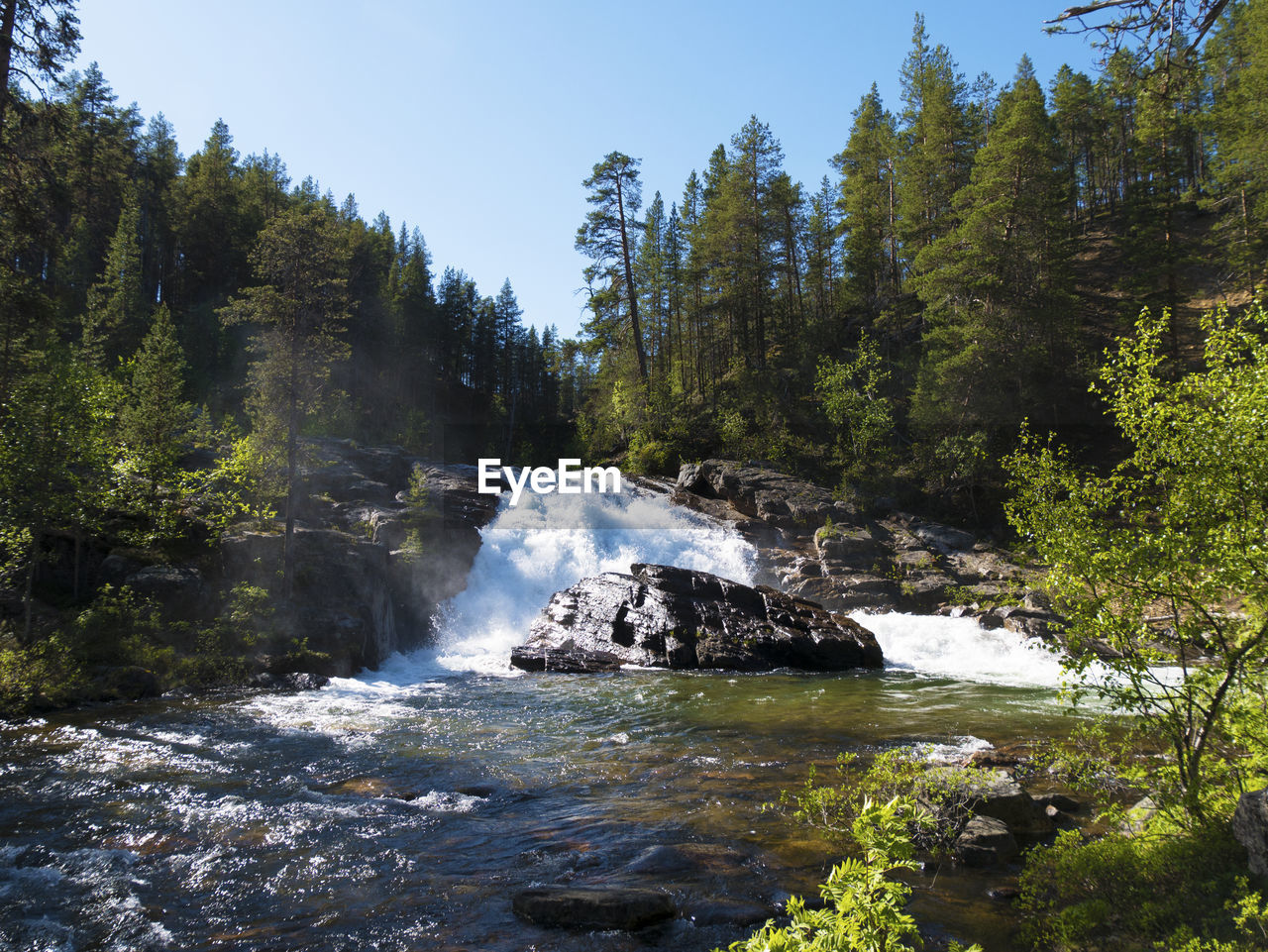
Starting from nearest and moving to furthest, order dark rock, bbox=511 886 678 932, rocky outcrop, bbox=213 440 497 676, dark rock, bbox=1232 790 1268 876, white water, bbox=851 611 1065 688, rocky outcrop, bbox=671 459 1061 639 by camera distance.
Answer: dark rock, bbox=1232 790 1268 876 → dark rock, bbox=511 886 678 932 → white water, bbox=851 611 1065 688 → rocky outcrop, bbox=213 440 497 676 → rocky outcrop, bbox=671 459 1061 639

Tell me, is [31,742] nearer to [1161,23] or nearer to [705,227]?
[1161,23]

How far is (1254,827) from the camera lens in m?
4.57

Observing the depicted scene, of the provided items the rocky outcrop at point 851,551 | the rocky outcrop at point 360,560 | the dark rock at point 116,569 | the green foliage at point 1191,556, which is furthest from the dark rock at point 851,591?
the dark rock at point 116,569

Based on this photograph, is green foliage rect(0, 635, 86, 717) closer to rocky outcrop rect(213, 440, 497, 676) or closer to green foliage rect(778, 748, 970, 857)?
rocky outcrop rect(213, 440, 497, 676)

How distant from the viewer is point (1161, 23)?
616 cm

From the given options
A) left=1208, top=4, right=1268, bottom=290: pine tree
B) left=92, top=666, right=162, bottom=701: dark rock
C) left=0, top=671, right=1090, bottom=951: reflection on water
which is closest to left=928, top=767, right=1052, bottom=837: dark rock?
left=0, top=671, right=1090, bottom=951: reflection on water

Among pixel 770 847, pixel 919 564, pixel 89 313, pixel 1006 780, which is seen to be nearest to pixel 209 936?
pixel 770 847

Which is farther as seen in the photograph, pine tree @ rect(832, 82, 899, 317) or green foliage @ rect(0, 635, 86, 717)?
pine tree @ rect(832, 82, 899, 317)

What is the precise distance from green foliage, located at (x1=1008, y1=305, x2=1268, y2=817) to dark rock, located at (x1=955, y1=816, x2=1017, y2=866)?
5.64 ft

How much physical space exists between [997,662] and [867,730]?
31.3 ft

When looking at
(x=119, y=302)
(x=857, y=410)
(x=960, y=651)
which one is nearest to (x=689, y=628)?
(x=960, y=651)

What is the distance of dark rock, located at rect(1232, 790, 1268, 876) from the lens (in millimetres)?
4441

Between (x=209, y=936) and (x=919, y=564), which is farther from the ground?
(x=919, y=564)

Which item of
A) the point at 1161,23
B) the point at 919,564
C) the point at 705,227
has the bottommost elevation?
the point at 919,564
